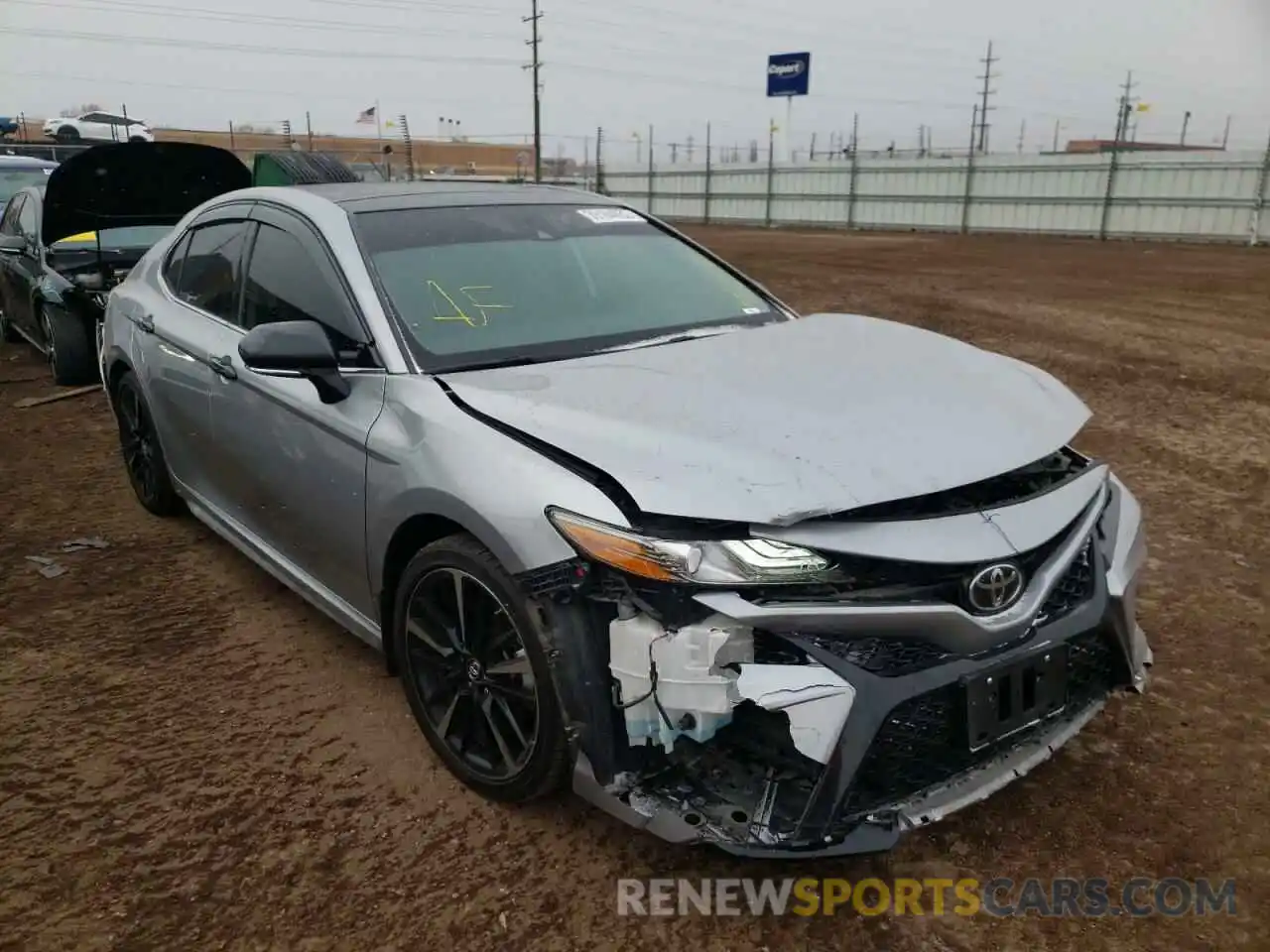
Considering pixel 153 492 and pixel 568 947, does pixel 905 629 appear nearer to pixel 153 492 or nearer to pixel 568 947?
pixel 568 947

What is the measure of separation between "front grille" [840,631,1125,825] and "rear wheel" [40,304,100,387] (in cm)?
745

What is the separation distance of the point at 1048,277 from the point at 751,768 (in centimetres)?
1505

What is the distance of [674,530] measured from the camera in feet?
6.85

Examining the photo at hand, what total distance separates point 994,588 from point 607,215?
230cm

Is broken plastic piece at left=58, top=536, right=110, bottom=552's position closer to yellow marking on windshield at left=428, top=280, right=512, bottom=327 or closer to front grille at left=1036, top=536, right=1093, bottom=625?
yellow marking on windshield at left=428, top=280, right=512, bottom=327

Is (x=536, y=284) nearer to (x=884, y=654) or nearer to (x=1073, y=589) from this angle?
(x=884, y=654)

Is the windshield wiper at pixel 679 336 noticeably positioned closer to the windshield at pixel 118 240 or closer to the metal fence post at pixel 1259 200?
the windshield at pixel 118 240

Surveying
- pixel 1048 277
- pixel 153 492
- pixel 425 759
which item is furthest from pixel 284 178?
pixel 1048 277

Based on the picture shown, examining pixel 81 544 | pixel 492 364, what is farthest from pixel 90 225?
pixel 492 364

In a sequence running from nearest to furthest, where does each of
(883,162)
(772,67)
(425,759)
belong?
(425,759) < (883,162) < (772,67)

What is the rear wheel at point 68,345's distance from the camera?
24.5ft

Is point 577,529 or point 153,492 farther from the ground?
point 577,529

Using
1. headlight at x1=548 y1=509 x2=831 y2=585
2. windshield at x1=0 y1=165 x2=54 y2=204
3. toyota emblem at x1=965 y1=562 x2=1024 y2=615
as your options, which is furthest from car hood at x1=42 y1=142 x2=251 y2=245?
toyota emblem at x1=965 y1=562 x2=1024 y2=615

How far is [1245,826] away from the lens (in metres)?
2.50
